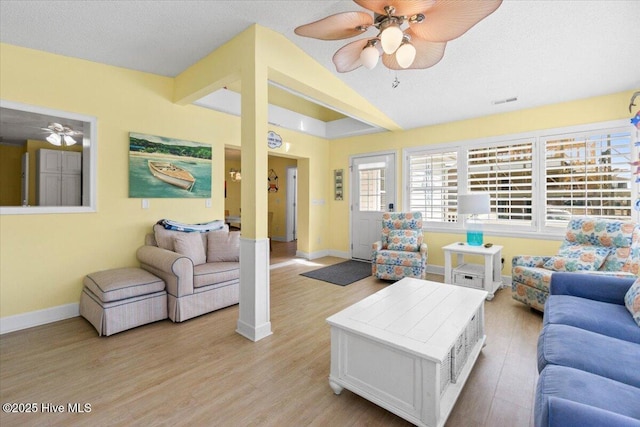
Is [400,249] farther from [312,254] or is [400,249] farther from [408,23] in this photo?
[408,23]

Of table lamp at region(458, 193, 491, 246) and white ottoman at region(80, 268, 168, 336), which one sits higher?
table lamp at region(458, 193, 491, 246)

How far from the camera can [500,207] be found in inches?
163

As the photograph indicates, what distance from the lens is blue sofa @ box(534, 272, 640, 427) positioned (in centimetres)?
92

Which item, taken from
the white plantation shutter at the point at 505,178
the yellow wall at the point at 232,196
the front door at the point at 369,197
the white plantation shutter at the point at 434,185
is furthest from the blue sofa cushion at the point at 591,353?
the yellow wall at the point at 232,196

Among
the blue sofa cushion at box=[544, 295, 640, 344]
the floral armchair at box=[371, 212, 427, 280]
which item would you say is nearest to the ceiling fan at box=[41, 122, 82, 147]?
the floral armchair at box=[371, 212, 427, 280]

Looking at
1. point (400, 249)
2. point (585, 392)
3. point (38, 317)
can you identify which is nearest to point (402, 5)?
point (585, 392)

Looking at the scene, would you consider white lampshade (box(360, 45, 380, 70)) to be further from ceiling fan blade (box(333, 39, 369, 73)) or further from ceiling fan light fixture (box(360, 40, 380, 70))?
ceiling fan blade (box(333, 39, 369, 73))

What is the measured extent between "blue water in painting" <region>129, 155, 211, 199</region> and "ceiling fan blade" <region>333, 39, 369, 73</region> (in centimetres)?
251

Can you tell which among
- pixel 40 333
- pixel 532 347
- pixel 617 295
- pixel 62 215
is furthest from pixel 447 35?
pixel 40 333

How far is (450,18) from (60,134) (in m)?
3.70

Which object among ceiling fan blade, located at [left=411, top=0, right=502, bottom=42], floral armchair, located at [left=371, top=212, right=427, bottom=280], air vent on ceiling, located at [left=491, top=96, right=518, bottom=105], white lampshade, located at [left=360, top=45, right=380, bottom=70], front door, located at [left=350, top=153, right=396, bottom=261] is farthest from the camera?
front door, located at [left=350, top=153, right=396, bottom=261]

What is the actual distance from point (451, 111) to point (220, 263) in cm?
382

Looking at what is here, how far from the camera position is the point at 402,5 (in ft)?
4.90

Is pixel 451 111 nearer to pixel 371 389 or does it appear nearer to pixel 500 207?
pixel 500 207
